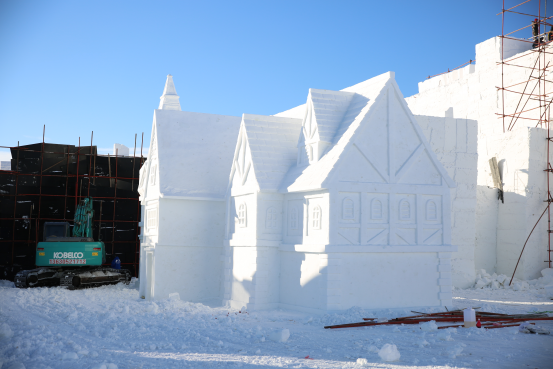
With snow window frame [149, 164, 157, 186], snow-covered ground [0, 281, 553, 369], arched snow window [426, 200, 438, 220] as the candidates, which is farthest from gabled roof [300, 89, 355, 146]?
snow window frame [149, 164, 157, 186]

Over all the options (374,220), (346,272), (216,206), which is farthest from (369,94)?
(216,206)

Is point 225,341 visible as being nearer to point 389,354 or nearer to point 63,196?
point 389,354

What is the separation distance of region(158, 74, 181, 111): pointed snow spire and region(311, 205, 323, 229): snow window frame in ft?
55.3

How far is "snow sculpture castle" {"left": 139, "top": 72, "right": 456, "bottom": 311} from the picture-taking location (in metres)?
16.4

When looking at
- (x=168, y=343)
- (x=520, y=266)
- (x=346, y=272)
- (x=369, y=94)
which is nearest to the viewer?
(x=168, y=343)

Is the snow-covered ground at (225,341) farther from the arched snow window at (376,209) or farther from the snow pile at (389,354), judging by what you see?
the arched snow window at (376,209)

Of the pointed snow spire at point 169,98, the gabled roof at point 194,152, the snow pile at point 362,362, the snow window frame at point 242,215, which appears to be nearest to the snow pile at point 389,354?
the snow pile at point 362,362

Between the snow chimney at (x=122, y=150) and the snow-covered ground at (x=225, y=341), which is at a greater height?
the snow chimney at (x=122, y=150)

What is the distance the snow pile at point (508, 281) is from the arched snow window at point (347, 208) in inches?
485

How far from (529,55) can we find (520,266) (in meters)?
13.0

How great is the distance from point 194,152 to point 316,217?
8.00 metres

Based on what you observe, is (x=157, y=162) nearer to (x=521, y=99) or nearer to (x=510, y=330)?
(x=510, y=330)

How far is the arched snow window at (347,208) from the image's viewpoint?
642 inches

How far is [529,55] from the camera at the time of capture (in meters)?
30.6
